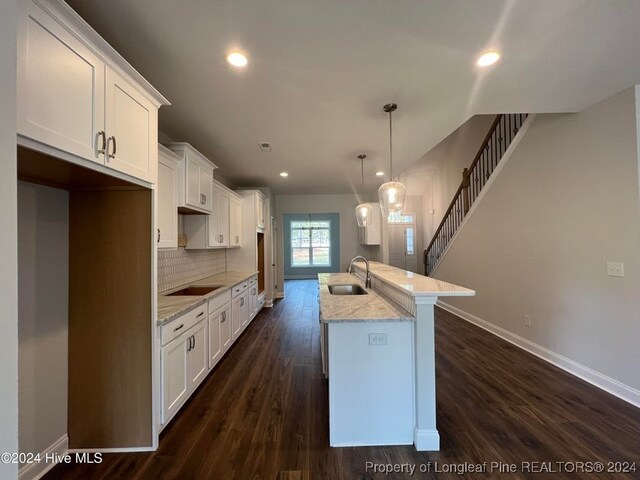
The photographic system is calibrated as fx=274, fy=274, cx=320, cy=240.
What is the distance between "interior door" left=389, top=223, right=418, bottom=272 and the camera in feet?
28.4

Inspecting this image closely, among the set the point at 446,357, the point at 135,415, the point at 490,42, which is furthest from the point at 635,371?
the point at 135,415

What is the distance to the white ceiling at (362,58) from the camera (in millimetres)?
1520

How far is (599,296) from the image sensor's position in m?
2.60

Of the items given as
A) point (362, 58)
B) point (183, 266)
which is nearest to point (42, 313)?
point (183, 266)

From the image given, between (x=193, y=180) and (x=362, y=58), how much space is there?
6.82 feet

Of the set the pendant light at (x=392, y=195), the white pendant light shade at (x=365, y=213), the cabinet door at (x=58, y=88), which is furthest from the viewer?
the white pendant light shade at (x=365, y=213)

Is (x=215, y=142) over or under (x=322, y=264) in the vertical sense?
over

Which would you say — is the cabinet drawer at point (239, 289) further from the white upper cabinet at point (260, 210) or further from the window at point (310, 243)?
the window at point (310, 243)

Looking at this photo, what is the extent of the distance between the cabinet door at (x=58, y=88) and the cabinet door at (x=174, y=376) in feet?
4.67

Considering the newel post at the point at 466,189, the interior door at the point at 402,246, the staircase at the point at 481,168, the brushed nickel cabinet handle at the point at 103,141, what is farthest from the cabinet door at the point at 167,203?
the interior door at the point at 402,246

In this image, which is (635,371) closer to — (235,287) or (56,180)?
(235,287)

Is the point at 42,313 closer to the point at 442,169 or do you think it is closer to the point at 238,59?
the point at 238,59

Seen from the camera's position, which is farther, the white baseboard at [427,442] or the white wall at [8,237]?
the white baseboard at [427,442]

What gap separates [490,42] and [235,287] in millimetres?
3597
